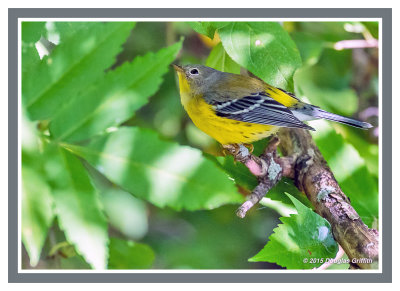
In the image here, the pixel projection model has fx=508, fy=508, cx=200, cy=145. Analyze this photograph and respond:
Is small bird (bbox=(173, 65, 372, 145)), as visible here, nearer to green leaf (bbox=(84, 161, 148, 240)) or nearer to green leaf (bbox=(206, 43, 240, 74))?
green leaf (bbox=(206, 43, 240, 74))

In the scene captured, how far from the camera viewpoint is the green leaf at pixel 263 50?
1.45 m

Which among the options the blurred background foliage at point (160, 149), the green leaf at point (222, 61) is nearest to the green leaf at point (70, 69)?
the blurred background foliage at point (160, 149)

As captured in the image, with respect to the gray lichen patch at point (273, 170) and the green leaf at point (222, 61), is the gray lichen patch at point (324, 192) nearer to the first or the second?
the gray lichen patch at point (273, 170)

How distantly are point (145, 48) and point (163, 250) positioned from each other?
83 cm

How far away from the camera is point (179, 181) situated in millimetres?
Result: 1001

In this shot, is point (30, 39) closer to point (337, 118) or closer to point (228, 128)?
point (228, 128)

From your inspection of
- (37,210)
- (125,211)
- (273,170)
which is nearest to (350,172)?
(273,170)

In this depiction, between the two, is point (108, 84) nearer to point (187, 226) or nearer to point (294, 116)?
point (294, 116)

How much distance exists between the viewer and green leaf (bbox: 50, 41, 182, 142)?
108 centimetres

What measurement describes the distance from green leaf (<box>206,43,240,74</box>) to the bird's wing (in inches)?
6.8

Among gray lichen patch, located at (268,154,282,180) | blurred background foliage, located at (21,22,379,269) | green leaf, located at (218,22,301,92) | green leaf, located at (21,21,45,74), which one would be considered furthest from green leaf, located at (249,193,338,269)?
green leaf, located at (21,21,45,74)

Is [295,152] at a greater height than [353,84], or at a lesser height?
lesser
